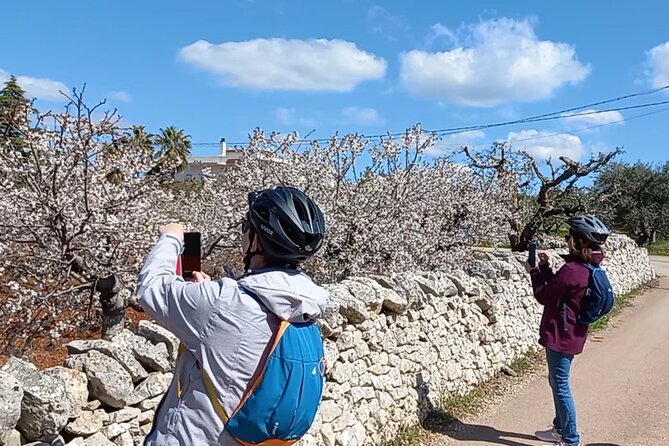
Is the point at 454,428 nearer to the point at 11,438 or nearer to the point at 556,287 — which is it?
the point at 556,287

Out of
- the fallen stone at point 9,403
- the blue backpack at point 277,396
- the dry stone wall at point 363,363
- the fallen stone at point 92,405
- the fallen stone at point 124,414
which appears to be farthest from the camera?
the fallen stone at point 124,414

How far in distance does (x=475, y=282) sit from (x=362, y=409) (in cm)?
307

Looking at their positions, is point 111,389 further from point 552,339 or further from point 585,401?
point 585,401

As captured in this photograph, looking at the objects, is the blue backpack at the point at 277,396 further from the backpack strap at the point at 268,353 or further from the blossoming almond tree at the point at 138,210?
the blossoming almond tree at the point at 138,210

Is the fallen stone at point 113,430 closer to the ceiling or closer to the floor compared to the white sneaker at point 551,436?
closer to the ceiling

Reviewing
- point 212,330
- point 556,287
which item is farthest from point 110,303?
point 212,330

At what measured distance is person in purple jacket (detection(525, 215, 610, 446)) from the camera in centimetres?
508

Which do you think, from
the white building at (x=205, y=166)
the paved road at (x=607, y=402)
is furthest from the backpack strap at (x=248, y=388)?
the white building at (x=205, y=166)

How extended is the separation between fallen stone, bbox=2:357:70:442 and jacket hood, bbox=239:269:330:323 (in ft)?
3.93

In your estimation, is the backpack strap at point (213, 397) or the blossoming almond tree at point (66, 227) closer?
the backpack strap at point (213, 397)

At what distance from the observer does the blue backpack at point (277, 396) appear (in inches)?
80.7

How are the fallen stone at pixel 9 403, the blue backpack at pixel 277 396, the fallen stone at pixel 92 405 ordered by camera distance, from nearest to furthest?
1. the blue backpack at pixel 277 396
2. the fallen stone at pixel 9 403
3. the fallen stone at pixel 92 405

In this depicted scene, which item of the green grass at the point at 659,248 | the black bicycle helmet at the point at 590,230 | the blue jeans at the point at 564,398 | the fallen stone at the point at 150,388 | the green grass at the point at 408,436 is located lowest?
the green grass at the point at 659,248

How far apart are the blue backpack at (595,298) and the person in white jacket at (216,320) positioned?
350 centimetres
